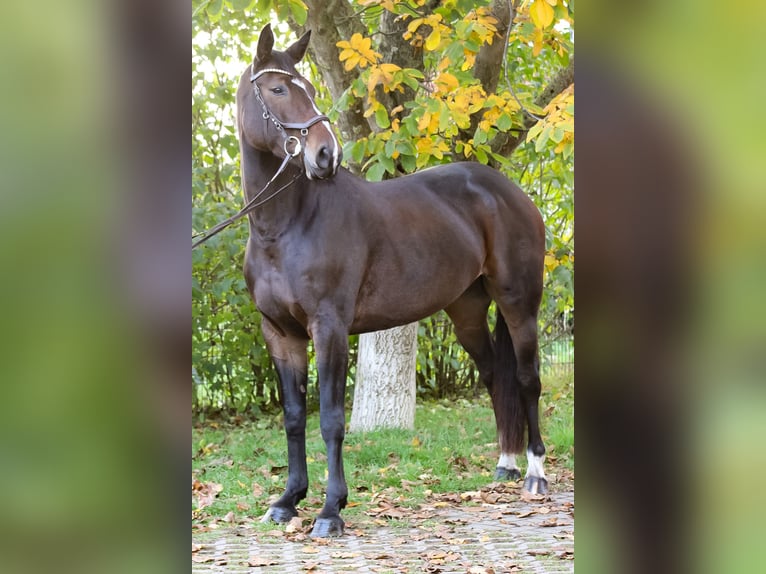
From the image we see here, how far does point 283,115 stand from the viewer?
12.2 feet

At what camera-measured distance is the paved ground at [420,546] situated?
3381 mm

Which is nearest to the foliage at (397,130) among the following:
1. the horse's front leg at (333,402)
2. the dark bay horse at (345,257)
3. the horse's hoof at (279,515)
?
the dark bay horse at (345,257)

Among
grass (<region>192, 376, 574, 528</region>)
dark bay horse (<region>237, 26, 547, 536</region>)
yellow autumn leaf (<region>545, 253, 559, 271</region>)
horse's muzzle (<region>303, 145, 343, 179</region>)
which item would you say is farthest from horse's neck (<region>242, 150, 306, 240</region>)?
yellow autumn leaf (<region>545, 253, 559, 271</region>)

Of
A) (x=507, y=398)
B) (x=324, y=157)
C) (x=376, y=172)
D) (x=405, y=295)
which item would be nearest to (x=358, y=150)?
(x=376, y=172)

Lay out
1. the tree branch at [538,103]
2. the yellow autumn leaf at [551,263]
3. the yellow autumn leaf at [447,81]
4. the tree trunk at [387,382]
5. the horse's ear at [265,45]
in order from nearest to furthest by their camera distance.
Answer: the horse's ear at [265,45], the yellow autumn leaf at [447,81], the tree branch at [538,103], the yellow autumn leaf at [551,263], the tree trunk at [387,382]

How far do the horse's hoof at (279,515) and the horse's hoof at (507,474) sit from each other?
1.48 m

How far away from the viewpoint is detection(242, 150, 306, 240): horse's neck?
12.9ft

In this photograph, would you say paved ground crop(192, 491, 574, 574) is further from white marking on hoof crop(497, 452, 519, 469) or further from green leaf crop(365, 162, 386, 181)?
green leaf crop(365, 162, 386, 181)

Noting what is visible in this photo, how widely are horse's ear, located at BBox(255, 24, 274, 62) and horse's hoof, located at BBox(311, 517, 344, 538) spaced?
219cm

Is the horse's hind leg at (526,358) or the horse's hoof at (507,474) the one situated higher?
the horse's hind leg at (526,358)

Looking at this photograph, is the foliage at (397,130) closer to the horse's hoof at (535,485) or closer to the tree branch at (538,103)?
the tree branch at (538,103)
